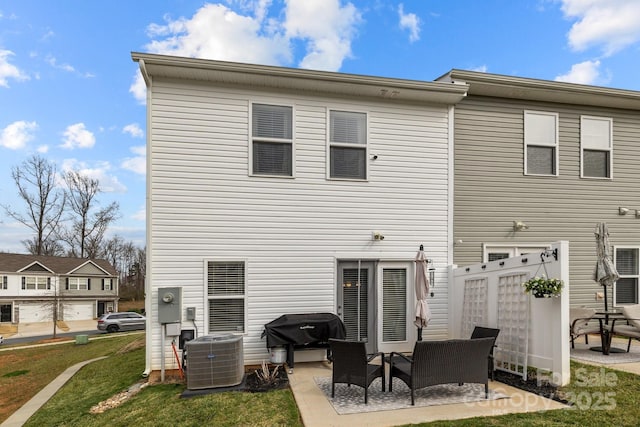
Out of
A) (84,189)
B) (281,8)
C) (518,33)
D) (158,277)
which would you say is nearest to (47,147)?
A: (84,189)

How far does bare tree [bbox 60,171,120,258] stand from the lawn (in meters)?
30.0

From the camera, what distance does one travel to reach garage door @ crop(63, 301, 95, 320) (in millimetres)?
31922

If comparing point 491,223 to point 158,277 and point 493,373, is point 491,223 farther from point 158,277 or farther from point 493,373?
point 158,277

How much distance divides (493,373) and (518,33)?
375 inches

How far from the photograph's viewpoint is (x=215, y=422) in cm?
423

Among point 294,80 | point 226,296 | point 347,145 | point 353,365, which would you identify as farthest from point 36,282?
point 353,365

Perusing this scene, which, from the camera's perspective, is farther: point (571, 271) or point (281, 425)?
point (571, 271)

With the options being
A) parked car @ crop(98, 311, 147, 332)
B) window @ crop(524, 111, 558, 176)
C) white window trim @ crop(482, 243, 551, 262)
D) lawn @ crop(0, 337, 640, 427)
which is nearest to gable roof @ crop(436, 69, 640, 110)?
window @ crop(524, 111, 558, 176)

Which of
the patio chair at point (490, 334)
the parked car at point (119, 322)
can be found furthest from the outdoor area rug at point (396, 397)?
the parked car at point (119, 322)

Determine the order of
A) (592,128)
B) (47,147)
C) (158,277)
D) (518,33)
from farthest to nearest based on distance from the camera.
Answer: (47,147) → (518,33) → (592,128) → (158,277)

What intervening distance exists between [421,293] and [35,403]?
7239 millimetres

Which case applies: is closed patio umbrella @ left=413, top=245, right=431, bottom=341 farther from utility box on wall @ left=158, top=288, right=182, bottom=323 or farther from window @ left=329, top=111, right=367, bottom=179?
utility box on wall @ left=158, top=288, right=182, bottom=323

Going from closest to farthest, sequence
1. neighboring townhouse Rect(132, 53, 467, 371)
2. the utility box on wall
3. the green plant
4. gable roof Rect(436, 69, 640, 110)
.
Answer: the green plant, the utility box on wall, neighboring townhouse Rect(132, 53, 467, 371), gable roof Rect(436, 69, 640, 110)

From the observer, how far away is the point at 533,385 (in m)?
5.14
